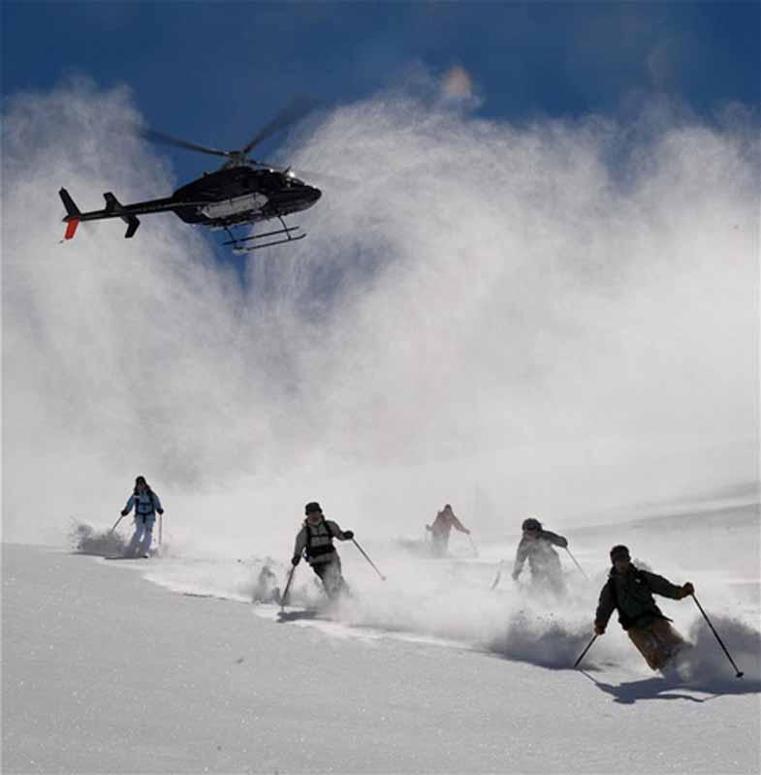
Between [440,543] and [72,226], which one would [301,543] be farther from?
[72,226]

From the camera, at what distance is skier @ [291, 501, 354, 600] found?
12.9 m

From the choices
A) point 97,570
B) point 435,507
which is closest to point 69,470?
point 435,507

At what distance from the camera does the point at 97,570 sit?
14.7m

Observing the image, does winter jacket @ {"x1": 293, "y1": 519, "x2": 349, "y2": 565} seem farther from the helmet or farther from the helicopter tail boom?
the helicopter tail boom

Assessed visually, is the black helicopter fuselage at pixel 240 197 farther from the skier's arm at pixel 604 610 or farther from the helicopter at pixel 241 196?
the skier's arm at pixel 604 610

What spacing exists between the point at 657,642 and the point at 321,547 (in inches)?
224

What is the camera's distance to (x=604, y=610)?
9.28 meters

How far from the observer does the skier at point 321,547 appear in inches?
507

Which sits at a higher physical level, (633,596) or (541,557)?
(541,557)

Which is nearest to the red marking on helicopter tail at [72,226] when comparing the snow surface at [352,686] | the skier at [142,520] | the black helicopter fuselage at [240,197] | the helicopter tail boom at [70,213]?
the helicopter tail boom at [70,213]

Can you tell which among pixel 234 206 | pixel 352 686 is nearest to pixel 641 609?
pixel 352 686

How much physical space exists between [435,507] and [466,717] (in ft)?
179

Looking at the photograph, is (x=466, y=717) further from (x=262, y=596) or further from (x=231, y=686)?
(x=262, y=596)

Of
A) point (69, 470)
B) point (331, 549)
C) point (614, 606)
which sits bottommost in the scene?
point (614, 606)
